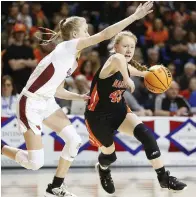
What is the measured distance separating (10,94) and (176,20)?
467cm

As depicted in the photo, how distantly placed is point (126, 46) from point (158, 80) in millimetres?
490

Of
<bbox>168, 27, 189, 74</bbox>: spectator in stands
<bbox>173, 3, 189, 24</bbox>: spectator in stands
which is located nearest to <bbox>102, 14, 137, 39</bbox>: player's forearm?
<bbox>168, 27, 189, 74</bbox>: spectator in stands

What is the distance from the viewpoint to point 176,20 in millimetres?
12961

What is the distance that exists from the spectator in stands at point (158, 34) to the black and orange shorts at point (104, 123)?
6202 millimetres

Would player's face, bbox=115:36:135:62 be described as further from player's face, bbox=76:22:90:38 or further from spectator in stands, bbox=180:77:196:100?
spectator in stands, bbox=180:77:196:100

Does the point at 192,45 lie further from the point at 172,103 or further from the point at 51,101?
the point at 51,101

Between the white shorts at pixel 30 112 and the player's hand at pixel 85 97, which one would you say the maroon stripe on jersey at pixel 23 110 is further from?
the player's hand at pixel 85 97

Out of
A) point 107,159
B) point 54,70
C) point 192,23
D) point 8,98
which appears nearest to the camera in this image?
point 54,70

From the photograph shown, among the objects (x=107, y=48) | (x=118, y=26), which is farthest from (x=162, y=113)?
(x=118, y=26)

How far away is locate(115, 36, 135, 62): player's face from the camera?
6.34 meters

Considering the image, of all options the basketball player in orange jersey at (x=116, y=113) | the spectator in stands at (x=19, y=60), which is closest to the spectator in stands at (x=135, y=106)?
the spectator in stands at (x=19, y=60)

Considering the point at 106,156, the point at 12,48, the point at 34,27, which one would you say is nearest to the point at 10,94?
the point at 12,48

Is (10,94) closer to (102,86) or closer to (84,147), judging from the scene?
(84,147)

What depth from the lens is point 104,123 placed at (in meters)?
6.45
